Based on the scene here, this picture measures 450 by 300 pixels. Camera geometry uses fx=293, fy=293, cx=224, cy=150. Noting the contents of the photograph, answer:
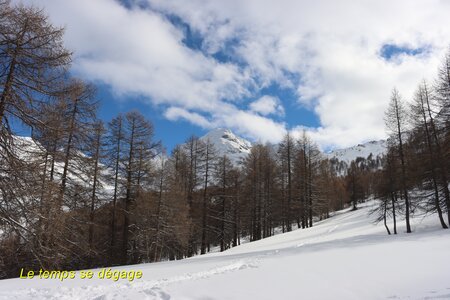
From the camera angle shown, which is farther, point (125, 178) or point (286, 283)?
point (125, 178)

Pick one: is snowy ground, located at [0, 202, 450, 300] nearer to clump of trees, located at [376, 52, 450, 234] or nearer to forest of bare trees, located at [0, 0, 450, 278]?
forest of bare trees, located at [0, 0, 450, 278]

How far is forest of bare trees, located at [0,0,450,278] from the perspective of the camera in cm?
657

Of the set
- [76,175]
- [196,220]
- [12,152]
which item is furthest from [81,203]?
[196,220]

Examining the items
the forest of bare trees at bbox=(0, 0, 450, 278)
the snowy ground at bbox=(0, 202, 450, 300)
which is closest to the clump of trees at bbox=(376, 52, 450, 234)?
the forest of bare trees at bbox=(0, 0, 450, 278)

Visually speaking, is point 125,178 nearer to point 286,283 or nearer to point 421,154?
point 286,283

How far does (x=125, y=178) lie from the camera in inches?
768

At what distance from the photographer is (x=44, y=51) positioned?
269 inches

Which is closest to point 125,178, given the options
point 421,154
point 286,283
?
point 286,283

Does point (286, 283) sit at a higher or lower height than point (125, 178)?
lower

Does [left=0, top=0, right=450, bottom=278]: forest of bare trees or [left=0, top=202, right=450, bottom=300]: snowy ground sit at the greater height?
[left=0, top=0, right=450, bottom=278]: forest of bare trees

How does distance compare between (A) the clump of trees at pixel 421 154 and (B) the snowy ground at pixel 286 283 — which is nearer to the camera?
(B) the snowy ground at pixel 286 283

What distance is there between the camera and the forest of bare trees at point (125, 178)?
259 inches

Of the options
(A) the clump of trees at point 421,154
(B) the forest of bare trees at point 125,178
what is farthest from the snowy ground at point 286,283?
(A) the clump of trees at point 421,154

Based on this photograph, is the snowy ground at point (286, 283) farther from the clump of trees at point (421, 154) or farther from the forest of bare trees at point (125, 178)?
the clump of trees at point (421, 154)
